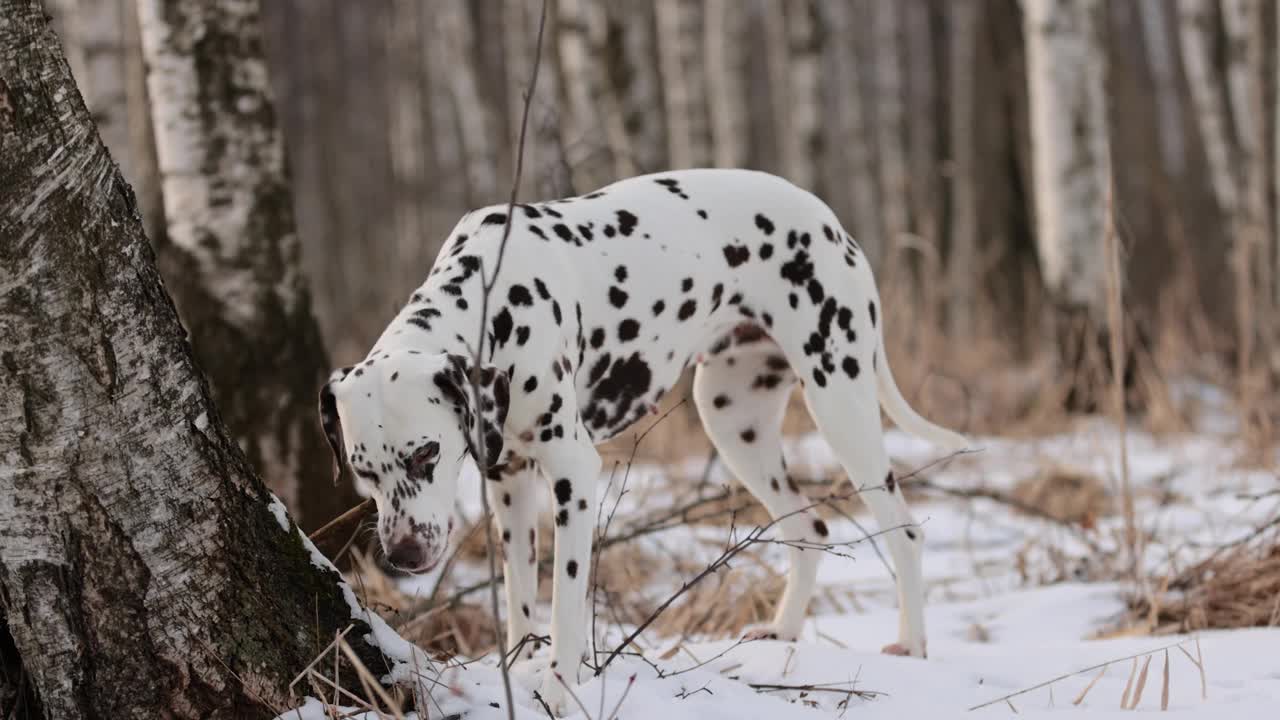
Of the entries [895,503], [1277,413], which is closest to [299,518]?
[895,503]

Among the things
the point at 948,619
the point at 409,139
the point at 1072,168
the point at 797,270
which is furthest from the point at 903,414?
the point at 409,139

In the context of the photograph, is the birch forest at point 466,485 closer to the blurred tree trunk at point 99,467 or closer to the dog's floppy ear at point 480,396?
the blurred tree trunk at point 99,467

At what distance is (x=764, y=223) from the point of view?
4066 mm

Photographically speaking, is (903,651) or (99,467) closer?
(99,467)

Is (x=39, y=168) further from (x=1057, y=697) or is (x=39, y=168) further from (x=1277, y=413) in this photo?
(x=1277, y=413)

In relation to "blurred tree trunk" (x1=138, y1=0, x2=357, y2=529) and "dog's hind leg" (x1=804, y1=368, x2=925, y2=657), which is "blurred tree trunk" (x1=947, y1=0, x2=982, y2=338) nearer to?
"dog's hind leg" (x1=804, y1=368, x2=925, y2=657)

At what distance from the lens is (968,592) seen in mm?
5312

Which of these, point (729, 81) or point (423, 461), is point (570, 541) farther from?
point (729, 81)

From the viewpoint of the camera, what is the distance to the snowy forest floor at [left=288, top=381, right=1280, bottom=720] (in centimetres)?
325

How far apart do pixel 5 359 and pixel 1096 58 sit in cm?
798

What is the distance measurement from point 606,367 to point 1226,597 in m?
2.21

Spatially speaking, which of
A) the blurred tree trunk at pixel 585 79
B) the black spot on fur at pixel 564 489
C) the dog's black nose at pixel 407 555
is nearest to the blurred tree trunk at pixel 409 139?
the blurred tree trunk at pixel 585 79

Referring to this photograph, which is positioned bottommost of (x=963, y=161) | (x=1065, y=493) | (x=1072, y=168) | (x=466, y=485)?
(x=466, y=485)

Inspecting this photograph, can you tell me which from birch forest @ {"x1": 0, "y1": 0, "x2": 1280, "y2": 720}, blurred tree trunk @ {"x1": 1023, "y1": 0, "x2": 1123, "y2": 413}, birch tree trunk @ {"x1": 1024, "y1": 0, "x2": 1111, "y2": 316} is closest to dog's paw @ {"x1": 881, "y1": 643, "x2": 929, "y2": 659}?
birch forest @ {"x1": 0, "y1": 0, "x2": 1280, "y2": 720}
